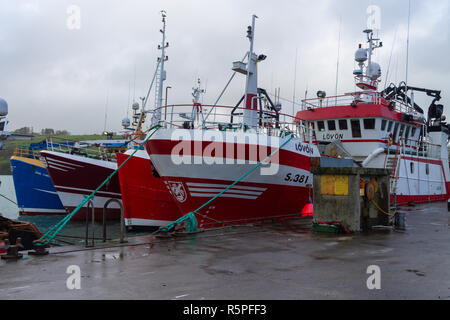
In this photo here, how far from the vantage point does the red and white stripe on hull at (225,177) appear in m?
13.2

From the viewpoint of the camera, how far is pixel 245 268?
6.74 m

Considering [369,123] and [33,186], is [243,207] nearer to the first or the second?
[369,123]

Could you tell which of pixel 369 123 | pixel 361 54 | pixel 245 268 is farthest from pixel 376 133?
pixel 245 268

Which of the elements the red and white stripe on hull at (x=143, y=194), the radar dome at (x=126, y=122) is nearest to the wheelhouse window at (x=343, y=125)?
the red and white stripe on hull at (x=143, y=194)

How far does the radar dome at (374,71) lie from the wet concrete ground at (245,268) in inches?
606

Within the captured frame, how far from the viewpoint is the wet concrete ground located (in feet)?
17.5

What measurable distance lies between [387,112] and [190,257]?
51.3 feet

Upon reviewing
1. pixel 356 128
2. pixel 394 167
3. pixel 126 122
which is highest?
pixel 126 122

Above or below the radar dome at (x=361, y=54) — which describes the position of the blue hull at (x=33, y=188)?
below

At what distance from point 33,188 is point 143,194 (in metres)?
11.1

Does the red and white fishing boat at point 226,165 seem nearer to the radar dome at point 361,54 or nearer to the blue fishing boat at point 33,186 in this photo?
the radar dome at point 361,54

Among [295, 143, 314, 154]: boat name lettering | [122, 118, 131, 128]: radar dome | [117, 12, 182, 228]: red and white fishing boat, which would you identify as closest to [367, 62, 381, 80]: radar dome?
[295, 143, 314, 154]: boat name lettering

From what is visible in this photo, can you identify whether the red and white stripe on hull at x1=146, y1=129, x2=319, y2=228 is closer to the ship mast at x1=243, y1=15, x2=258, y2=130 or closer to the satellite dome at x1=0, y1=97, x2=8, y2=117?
the ship mast at x1=243, y1=15, x2=258, y2=130

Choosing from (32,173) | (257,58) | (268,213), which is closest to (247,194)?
(268,213)
